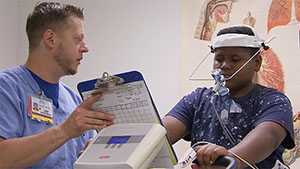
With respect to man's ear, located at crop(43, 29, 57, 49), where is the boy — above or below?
below

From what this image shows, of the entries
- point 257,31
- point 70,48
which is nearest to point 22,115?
point 70,48

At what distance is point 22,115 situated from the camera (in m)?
1.32

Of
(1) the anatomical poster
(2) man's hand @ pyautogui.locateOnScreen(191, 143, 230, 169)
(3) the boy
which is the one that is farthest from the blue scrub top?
(1) the anatomical poster

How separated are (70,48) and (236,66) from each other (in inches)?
27.5

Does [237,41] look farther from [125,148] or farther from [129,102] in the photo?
[125,148]

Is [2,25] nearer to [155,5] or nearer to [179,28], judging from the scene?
[155,5]

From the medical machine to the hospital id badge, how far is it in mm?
484

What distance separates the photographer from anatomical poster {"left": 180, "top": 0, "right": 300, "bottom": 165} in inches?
74.8

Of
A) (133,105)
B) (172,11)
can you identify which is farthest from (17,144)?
(172,11)

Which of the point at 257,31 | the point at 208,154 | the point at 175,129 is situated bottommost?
the point at 175,129

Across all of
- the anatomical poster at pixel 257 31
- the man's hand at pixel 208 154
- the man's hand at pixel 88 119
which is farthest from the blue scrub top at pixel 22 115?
the anatomical poster at pixel 257 31

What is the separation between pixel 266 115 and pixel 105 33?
1.48 metres

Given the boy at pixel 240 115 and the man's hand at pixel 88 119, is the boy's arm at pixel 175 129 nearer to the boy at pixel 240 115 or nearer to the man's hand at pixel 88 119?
the boy at pixel 240 115

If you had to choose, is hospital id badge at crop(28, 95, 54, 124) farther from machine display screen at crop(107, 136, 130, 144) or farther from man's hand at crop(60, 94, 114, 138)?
machine display screen at crop(107, 136, 130, 144)
